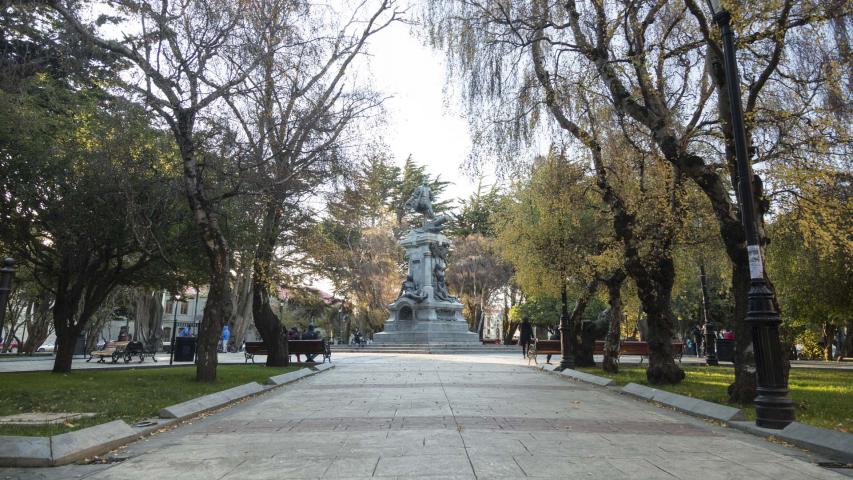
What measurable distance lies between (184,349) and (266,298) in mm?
4949

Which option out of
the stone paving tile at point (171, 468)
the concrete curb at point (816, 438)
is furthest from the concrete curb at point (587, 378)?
the stone paving tile at point (171, 468)

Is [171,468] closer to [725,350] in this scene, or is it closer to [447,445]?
[447,445]

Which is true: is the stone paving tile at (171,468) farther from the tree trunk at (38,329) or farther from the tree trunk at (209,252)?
the tree trunk at (38,329)

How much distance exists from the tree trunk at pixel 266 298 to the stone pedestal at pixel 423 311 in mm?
17588

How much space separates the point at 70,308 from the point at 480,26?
13.8 metres

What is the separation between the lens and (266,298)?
20203 mm

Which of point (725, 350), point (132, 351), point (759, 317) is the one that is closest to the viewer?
point (759, 317)

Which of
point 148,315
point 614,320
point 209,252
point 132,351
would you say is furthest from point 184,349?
point 148,315

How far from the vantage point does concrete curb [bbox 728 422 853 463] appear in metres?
6.25

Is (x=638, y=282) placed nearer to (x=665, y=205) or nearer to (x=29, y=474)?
(x=665, y=205)

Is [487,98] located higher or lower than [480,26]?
lower

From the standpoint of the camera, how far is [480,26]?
46.9 ft

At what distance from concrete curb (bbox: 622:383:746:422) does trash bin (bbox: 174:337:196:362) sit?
16924 mm

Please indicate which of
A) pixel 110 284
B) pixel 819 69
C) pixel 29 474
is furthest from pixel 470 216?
pixel 29 474
